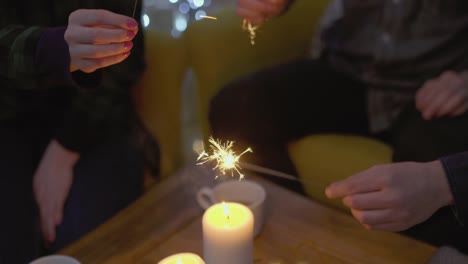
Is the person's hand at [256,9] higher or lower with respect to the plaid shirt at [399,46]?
lower

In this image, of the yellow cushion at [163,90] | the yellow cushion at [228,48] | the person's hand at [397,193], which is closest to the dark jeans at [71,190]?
the yellow cushion at [163,90]

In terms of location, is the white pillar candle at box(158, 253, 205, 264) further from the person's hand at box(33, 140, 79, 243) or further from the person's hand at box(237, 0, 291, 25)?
the person's hand at box(237, 0, 291, 25)

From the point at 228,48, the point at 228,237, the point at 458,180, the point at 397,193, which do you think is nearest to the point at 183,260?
the point at 228,237

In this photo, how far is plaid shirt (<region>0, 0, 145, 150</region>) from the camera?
827 millimetres

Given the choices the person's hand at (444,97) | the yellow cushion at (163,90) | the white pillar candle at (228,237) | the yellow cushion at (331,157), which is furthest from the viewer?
the yellow cushion at (163,90)

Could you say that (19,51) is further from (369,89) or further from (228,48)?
(369,89)

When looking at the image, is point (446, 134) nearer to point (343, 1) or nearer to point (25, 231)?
point (343, 1)

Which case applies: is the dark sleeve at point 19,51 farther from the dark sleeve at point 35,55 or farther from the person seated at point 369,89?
the person seated at point 369,89

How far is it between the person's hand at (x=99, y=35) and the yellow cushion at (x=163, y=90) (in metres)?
0.56

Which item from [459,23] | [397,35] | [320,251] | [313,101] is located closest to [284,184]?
[313,101]

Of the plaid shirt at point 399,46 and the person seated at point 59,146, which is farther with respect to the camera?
the plaid shirt at point 399,46

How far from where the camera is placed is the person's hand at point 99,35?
702 millimetres

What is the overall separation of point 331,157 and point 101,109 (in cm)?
58

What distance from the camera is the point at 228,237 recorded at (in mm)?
800
